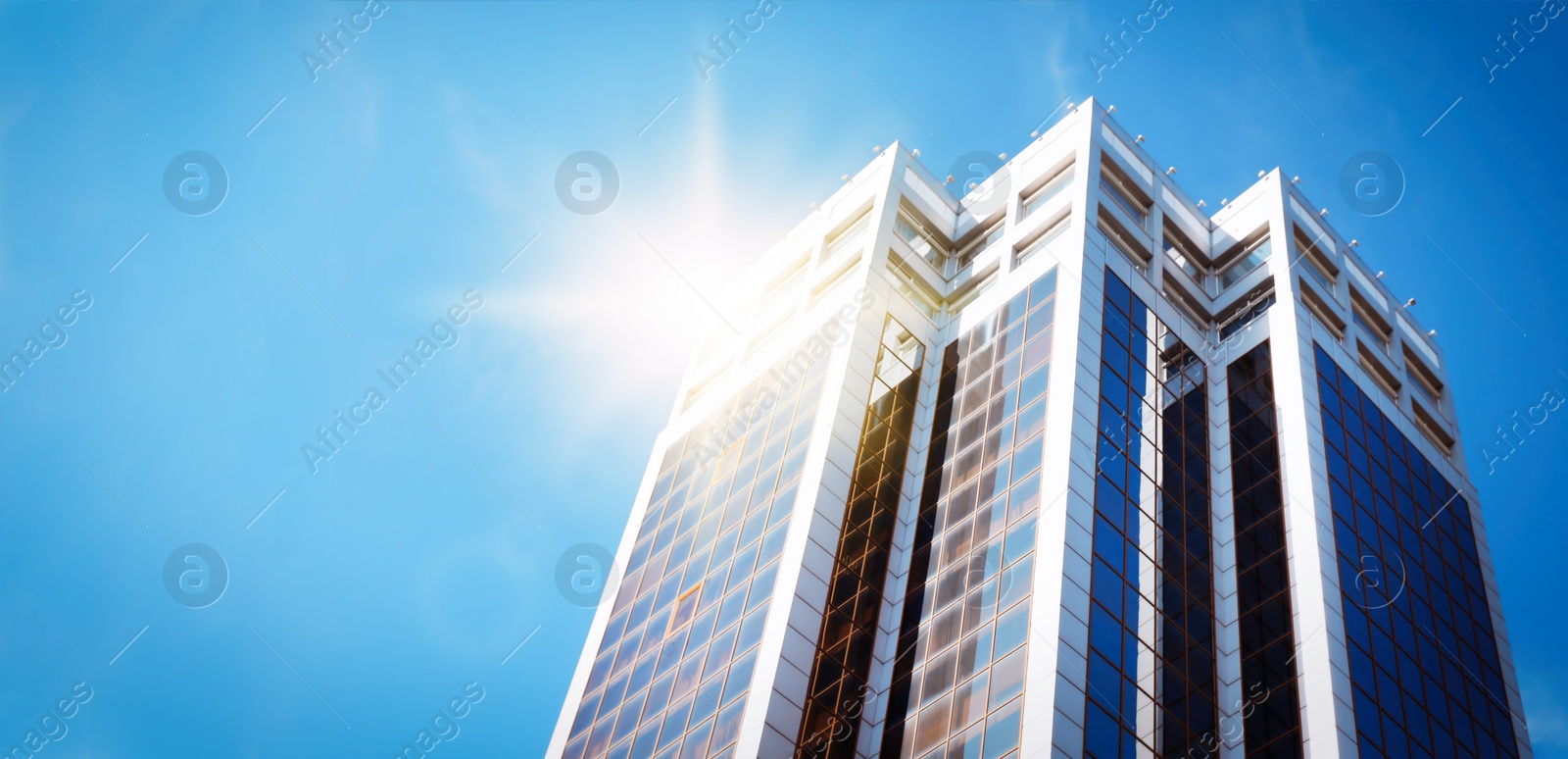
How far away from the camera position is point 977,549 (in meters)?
57.4

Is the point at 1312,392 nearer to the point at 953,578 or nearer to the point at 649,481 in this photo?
the point at 953,578

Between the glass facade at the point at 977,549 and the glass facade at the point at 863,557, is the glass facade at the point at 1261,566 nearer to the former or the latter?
the glass facade at the point at 977,549

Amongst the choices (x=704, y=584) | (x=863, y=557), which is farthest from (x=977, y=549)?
(x=704, y=584)

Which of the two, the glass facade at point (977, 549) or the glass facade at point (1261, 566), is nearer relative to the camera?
the glass facade at point (977, 549)

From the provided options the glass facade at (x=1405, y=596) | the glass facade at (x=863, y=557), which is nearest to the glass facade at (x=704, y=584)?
the glass facade at (x=863, y=557)

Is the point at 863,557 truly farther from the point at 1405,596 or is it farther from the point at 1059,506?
the point at 1405,596

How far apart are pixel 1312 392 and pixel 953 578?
23.9 m

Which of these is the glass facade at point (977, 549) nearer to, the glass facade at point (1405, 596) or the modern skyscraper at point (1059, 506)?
the modern skyscraper at point (1059, 506)

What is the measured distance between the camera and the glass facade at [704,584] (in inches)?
2288

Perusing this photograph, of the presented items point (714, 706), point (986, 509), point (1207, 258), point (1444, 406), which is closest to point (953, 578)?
point (986, 509)

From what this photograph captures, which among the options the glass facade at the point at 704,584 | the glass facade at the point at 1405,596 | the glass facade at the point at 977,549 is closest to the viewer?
the glass facade at the point at 977,549

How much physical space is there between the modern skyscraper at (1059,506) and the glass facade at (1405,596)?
0.23 m

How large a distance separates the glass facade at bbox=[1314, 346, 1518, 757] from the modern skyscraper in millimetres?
230

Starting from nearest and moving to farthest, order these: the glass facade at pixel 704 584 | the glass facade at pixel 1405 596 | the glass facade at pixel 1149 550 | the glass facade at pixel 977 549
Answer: the glass facade at pixel 977 549
the glass facade at pixel 1149 550
the glass facade at pixel 1405 596
the glass facade at pixel 704 584
